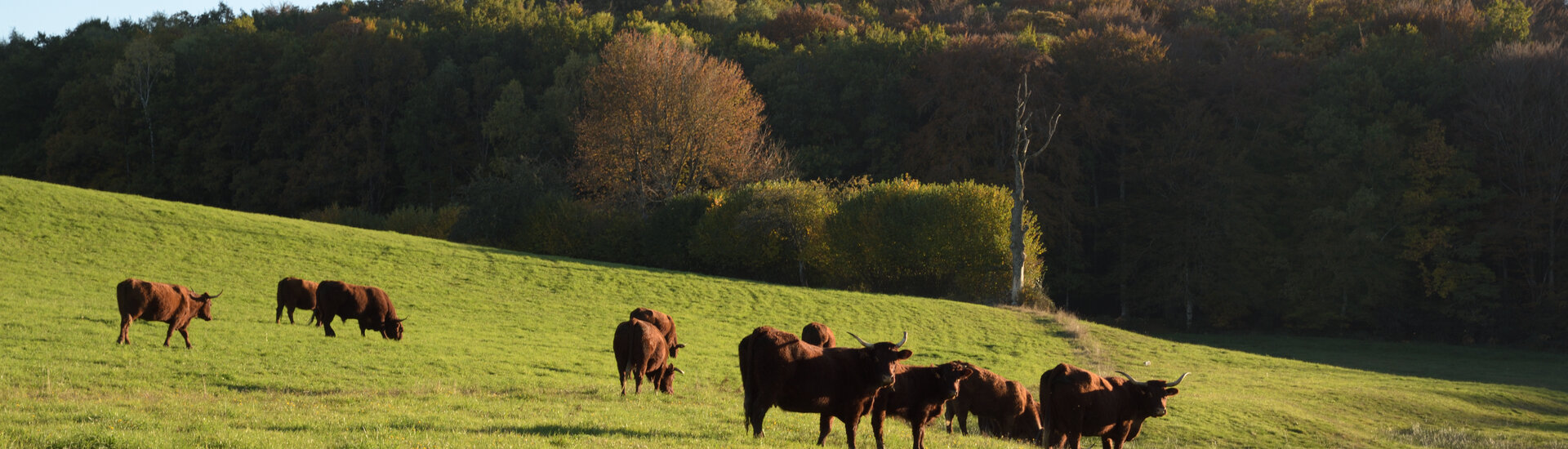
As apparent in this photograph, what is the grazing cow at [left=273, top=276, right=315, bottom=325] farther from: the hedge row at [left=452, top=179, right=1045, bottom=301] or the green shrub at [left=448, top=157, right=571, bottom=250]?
the green shrub at [left=448, top=157, right=571, bottom=250]

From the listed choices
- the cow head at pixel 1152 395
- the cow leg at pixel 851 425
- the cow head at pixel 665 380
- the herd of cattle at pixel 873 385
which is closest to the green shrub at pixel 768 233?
the herd of cattle at pixel 873 385

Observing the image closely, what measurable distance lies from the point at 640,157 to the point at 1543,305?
49056 millimetres

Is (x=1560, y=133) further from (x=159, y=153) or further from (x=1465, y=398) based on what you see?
(x=159, y=153)

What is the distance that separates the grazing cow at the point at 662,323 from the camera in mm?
18600

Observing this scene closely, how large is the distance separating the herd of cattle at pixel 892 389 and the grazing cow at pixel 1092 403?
0.04 feet

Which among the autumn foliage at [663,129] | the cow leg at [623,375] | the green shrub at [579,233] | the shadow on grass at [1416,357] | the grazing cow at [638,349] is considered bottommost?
the shadow on grass at [1416,357]

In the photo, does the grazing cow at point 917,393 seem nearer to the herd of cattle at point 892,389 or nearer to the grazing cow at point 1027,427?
the herd of cattle at point 892,389

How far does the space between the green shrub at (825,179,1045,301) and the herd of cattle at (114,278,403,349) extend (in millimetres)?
26963

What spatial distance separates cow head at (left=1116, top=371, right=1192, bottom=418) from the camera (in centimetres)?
1441

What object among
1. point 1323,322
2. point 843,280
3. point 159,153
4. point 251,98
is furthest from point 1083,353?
point 159,153

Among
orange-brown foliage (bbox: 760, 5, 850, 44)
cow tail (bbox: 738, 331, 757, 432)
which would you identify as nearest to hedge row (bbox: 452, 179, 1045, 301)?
orange-brown foliage (bbox: 760, 5, 850, 44)

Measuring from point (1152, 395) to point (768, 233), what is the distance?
3623 cm

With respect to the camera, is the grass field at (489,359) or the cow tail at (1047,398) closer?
the grass field at (489,359)

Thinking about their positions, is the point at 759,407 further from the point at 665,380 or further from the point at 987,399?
the point at 665,380
